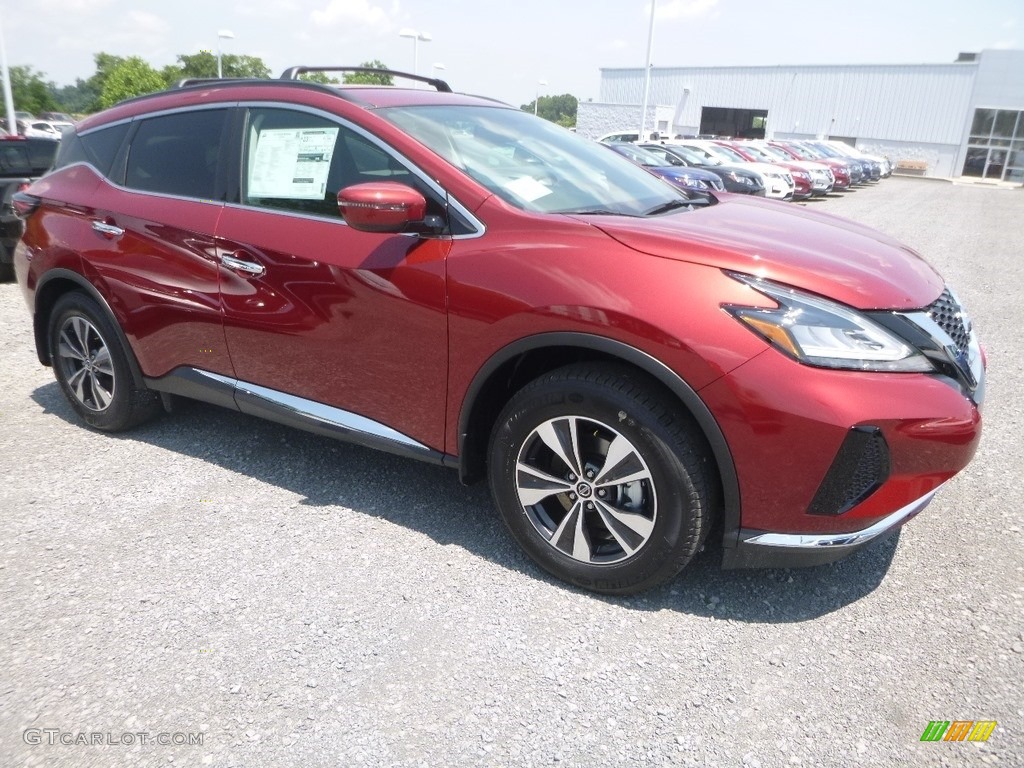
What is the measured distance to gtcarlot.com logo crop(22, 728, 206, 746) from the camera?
2055 mm

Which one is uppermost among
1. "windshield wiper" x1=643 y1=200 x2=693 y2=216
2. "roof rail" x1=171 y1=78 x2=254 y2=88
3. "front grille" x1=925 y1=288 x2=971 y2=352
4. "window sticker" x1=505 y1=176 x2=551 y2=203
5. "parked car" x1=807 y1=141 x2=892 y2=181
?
"parked car" x1=807 y1=141 x2=892 y2=181

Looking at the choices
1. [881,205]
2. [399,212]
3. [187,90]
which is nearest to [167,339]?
[187,90]

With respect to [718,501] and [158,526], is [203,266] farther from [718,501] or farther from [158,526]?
[718,501]

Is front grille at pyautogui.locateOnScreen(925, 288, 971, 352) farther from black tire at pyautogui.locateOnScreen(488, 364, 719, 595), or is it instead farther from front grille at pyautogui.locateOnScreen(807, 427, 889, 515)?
black tire at pyautogui.locateOnScreen(488, 364, 719, 595)

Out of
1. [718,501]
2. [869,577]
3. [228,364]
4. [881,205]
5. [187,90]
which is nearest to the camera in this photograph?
[718,501]

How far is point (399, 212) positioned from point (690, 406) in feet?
3.91

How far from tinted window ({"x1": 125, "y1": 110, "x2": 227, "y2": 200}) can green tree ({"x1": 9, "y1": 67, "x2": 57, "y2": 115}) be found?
55.9 meters

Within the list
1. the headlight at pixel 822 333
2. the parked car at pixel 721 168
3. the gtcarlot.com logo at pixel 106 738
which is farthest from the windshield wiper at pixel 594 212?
the parked car at pixel 721 168

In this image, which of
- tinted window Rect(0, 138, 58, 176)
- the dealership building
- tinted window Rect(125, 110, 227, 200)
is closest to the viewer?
tinted window Rect(125, 110, 227, 200)

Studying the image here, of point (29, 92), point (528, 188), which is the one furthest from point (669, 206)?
point (29, 92)

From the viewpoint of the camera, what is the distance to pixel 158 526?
3.16 metres

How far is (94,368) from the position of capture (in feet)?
13.1

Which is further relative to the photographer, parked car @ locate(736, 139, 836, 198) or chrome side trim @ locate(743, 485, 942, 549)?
parked car @ locate(736, 139, 836, 198)

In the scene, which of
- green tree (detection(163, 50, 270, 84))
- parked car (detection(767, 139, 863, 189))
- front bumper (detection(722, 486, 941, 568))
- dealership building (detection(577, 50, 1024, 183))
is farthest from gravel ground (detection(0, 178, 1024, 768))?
green tree (detection(163, 50, 270, 84))
